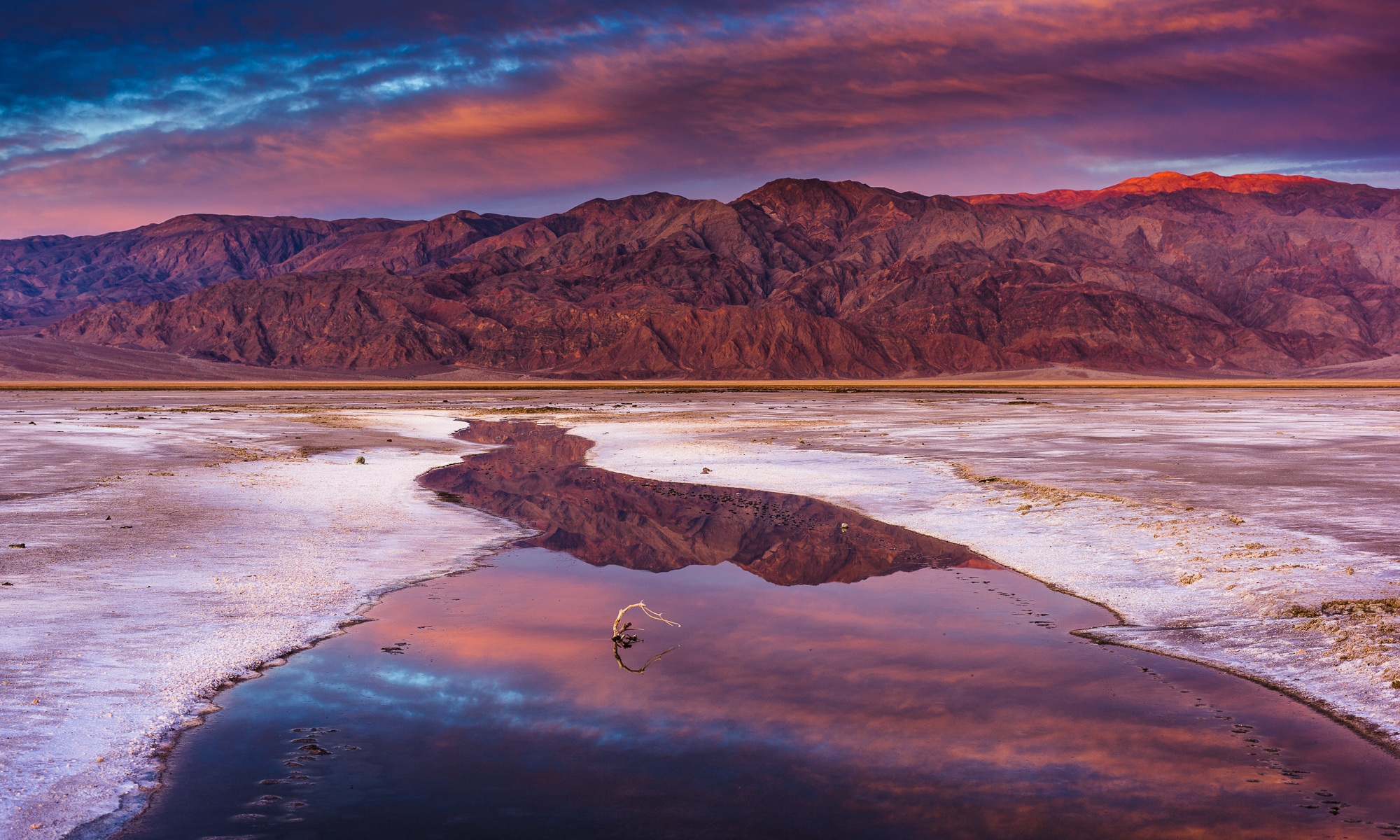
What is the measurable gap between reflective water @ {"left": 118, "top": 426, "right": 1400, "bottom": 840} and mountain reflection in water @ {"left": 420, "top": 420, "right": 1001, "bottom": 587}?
8.84 feet

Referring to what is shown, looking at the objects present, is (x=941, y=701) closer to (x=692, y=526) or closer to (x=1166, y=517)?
(x=692, y=526)

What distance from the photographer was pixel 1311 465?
88.7 feet

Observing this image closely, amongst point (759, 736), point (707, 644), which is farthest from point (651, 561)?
point (759, 736)

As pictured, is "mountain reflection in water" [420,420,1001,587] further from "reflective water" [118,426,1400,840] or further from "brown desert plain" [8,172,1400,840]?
"reflective water" [118,426,1400,840]

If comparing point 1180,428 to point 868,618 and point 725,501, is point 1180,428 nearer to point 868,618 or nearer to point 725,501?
point 725,501

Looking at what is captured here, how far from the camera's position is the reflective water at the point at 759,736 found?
679cm

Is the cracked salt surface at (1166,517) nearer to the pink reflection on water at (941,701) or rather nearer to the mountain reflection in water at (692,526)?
the pink reflection on water at (941,701)

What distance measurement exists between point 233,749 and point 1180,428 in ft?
139

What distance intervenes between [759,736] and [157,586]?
336 inches

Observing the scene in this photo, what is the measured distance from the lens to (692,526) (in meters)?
19.4

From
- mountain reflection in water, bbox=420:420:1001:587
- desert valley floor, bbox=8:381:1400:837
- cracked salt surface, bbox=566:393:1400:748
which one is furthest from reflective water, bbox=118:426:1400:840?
mountain reflection in water, bbox=420:420:1001:587

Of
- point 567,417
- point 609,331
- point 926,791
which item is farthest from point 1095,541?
point 609,331

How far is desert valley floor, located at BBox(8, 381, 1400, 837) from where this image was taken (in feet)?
27.7

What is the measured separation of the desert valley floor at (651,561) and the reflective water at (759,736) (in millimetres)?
138
